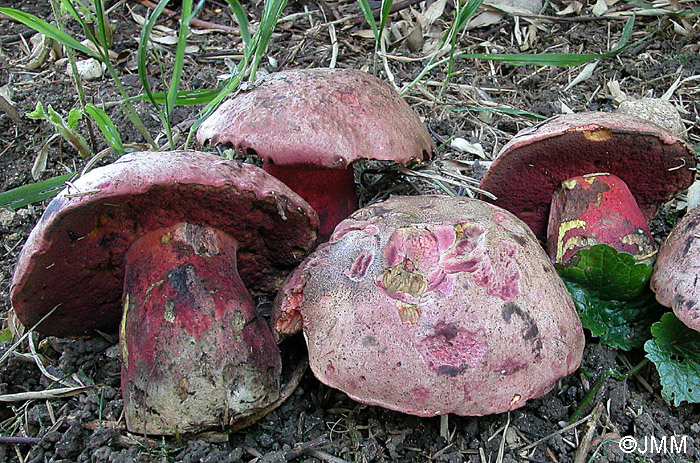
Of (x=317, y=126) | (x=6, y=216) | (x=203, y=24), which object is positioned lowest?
(x=6, y=216)

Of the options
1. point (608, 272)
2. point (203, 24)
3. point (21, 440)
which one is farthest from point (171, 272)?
point (203, 24)

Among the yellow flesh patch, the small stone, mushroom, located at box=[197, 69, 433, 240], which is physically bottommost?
the small stone

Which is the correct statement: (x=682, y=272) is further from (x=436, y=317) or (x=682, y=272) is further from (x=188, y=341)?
(x=188, y=341)

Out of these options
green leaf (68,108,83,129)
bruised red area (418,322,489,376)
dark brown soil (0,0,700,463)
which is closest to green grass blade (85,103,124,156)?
green leaf (68,108,83,129)

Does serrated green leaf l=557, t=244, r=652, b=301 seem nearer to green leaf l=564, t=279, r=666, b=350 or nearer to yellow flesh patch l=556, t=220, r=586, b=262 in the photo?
green leaf l=564, t=279, r=666, b=350

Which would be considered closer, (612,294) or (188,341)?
(188,341)
